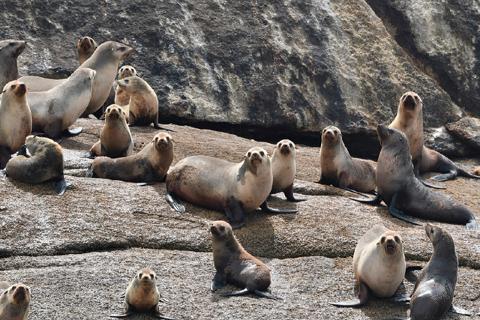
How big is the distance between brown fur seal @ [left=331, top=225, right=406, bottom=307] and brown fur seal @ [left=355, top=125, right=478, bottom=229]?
2675 mm

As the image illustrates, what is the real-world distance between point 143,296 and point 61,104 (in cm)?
627

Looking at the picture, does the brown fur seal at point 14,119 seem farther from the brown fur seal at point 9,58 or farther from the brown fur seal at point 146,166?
the brown fur seal at point 9,58

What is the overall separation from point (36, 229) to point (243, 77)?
8295mm

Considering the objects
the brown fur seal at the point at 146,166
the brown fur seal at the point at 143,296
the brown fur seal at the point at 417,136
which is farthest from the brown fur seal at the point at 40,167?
the brown fur seal at the point at 417,136

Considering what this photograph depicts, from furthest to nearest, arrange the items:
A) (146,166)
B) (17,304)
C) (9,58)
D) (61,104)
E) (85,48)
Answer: (85,48), (9,58), (61,104), (146,166), (17,304)

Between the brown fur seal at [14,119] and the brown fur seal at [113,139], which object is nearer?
the brown fur seal at [14,119]

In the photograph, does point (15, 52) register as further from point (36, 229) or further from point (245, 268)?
point (245, 268)

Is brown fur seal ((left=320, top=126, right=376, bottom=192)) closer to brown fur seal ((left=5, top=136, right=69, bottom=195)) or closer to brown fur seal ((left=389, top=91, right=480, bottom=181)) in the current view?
brown fur seal ((left=389, top=91, right=480, bottom=181))

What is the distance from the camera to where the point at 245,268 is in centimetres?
1369

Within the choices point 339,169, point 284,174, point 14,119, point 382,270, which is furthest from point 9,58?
point 382,270

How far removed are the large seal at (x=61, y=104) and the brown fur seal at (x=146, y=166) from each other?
1.73 metres

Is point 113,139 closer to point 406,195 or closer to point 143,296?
point 406,195

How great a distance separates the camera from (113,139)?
17312mm

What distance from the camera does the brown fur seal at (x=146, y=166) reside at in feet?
53.8
